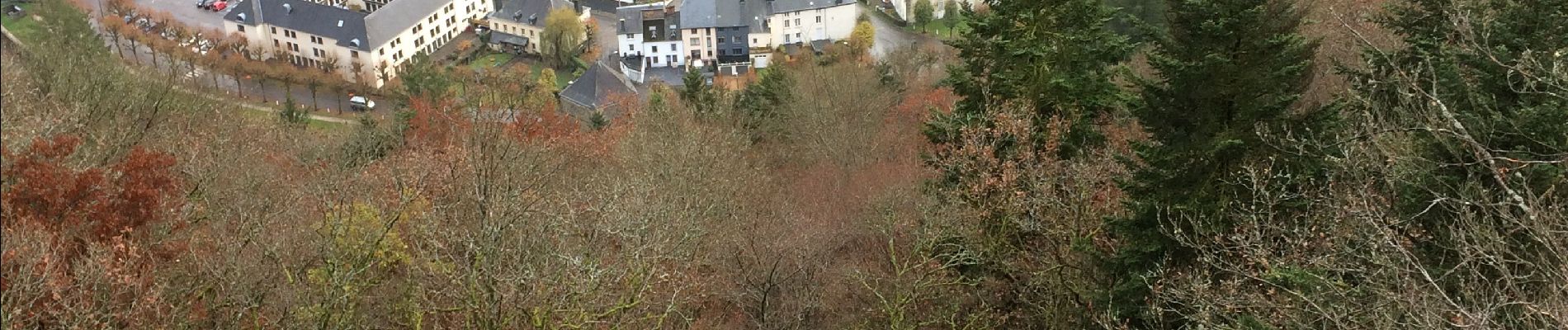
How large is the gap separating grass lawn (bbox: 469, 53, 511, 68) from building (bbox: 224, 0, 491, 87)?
9.46 ft

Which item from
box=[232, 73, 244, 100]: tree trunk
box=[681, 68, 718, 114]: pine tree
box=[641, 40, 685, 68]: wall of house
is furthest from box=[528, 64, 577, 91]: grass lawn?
box=[681, 68, 718, 114]: pine tree

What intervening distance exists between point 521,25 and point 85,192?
4815 centimetres

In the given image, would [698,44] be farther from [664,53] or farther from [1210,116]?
[1210,116]

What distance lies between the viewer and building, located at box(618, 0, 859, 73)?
53469 millimetres

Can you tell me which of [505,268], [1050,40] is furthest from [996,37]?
[505,268]

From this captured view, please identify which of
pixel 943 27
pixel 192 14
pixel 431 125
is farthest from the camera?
pixel 943 27

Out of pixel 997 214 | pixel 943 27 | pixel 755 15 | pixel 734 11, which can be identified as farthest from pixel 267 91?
pixel 997 214

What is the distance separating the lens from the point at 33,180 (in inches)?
362

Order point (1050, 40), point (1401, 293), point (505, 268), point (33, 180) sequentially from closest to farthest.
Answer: point (1401, 293) < point (33, 180) < point (505, 268) < point (1050, 40)

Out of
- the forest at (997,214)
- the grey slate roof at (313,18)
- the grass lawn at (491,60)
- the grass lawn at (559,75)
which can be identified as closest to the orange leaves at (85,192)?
the forest at (997,214)

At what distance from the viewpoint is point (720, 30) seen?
54.1m

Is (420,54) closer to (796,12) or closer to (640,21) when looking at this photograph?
(640,21)

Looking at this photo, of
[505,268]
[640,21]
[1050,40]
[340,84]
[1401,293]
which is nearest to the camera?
[1401,293]

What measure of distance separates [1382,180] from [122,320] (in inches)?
459
